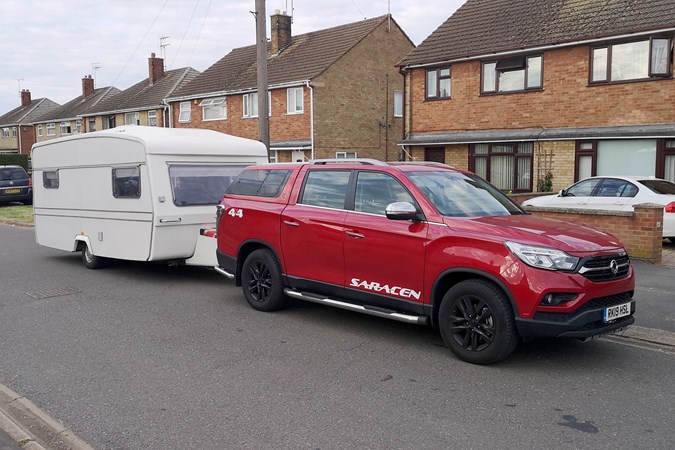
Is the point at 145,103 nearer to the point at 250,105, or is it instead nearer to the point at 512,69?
the point at 250,105

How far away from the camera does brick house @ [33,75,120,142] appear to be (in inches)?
1979

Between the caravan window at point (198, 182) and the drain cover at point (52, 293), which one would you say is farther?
the caravan window at point (198, 182)

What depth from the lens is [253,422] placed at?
4.51m

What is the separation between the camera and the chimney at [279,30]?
1280 inches

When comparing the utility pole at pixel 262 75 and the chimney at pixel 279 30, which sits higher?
the chimney at pixel 279 30

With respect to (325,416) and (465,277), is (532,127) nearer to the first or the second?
(465,277)

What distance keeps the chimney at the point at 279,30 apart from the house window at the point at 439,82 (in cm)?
1266

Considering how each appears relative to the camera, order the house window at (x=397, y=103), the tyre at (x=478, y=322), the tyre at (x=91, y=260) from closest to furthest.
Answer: the tyre at (x=478, y=322), the tyre at (x=91, y=260), the house window at (x=397, y=103)

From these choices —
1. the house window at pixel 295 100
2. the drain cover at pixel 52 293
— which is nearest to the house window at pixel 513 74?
the house window at pixel 295 100

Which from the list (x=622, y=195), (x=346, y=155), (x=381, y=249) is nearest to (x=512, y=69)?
(x=622, y=195)

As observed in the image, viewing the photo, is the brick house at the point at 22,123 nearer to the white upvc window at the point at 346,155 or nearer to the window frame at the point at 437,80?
the white upvc window at the point at 346,155

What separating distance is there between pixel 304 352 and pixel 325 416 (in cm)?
161

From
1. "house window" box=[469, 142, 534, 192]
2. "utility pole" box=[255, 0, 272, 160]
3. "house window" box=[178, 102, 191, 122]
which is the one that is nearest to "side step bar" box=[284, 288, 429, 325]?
"utility pole" box=[255, 0, 272, 160]

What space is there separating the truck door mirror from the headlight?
3.63ft
